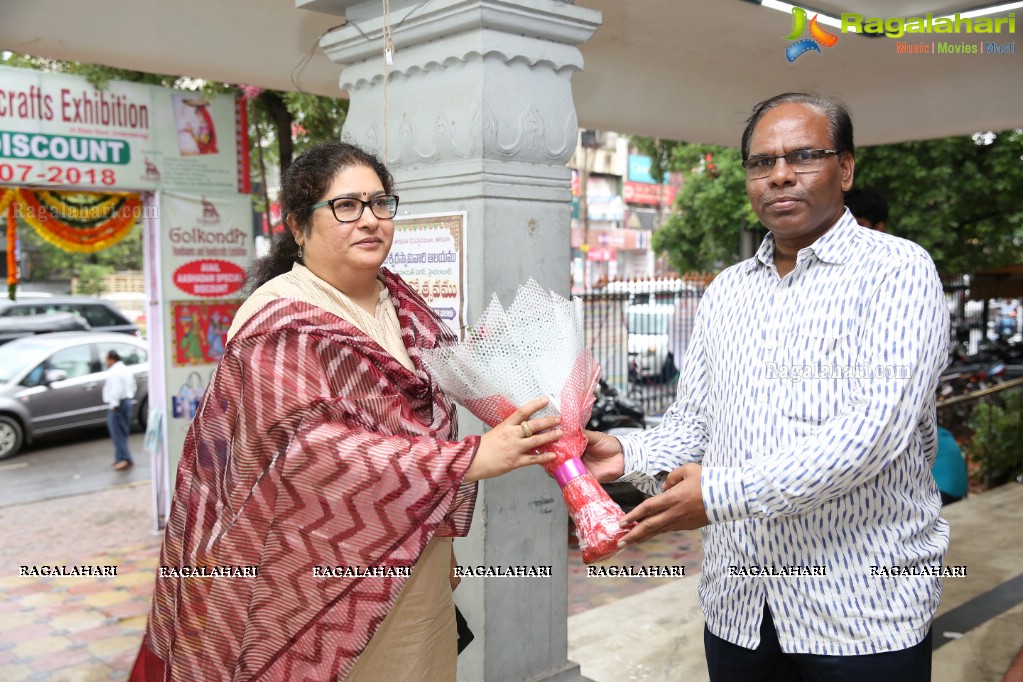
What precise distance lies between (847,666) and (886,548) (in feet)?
0.87

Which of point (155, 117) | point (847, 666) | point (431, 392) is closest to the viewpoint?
point (847, 666)

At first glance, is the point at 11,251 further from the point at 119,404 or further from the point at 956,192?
the point at 956,192

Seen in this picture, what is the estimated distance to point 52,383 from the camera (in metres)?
10.4

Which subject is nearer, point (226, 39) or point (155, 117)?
point (226, 39)

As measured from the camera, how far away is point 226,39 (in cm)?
449

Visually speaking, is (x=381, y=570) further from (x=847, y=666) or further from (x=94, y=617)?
(x=94, y=617)

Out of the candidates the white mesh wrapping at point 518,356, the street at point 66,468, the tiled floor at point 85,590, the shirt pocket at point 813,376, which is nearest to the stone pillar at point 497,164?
the white mesh wrapping at point 518,356

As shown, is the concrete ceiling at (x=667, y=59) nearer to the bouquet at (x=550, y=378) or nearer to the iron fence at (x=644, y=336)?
the bouquet at (x=550, y=378)

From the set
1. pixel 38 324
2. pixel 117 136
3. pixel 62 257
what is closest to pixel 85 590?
pixel 117 136

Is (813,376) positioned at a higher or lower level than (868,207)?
lower

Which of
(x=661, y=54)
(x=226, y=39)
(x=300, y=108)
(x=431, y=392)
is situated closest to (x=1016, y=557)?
(x=661, y=54)

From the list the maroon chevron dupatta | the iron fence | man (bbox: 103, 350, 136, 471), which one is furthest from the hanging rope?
man (bbox: 103, 350, 136, 471)

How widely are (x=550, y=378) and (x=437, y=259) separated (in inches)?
49.5

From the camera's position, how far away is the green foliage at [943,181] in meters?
10.4
